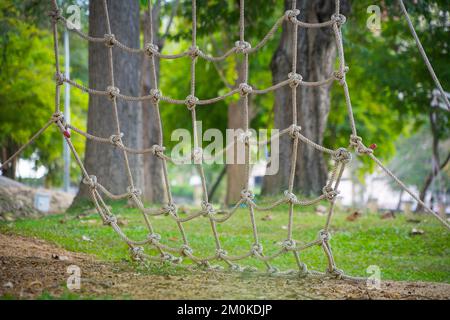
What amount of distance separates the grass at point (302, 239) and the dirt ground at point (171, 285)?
384mm

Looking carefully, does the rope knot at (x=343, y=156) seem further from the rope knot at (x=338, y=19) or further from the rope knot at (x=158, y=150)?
the rope knot at (x=158, y=150)

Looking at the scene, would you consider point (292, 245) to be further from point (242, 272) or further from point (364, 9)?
point (364, 9)

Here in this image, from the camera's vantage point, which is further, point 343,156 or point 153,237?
point 153,237

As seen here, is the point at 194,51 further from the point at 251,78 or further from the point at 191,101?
the point at 251,78

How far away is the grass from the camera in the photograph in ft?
16.9

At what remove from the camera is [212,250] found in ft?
18.0

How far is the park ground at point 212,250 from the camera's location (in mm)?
3340

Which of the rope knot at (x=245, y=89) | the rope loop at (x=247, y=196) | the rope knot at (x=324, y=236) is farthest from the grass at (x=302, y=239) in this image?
the rope knot at (x=245, y=89)

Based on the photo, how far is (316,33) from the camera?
30.8 feet

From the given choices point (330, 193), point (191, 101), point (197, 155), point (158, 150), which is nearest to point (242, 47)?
point (191, 101)

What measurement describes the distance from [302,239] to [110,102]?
3.26m

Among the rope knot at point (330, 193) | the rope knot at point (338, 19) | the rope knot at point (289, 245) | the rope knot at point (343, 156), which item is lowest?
the rope knot at point (289, 245)

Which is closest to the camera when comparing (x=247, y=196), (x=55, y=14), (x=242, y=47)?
(x=247, y=196)

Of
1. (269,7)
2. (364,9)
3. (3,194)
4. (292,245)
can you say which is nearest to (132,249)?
(292,245)
